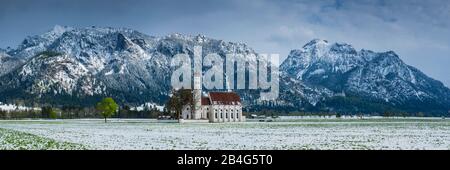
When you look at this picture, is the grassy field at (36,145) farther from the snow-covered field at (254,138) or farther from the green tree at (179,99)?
the green tree at (179,99)

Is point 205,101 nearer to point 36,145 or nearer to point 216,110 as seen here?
point 216,110

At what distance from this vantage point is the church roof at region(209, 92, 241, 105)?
162000mm

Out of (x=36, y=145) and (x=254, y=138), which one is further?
(x=254, y=138)

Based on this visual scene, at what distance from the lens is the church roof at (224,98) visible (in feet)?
531

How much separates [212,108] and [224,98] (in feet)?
23.3

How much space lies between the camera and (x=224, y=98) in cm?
16525

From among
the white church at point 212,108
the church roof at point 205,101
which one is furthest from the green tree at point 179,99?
the church roof at point 205,101

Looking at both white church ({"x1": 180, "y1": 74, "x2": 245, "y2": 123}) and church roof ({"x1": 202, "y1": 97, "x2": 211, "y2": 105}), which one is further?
church roof ({"x1": 202, "y1": 97, "x2": 211, "y2": 105})

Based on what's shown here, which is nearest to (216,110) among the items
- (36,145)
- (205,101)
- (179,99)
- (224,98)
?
(205,101)

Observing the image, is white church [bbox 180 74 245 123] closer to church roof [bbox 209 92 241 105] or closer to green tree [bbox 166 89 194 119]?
church roof [bbox 209 92 241 105]

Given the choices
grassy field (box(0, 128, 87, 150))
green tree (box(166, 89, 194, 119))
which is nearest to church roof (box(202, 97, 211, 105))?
green tree (box(166, 89, 194, 119))
